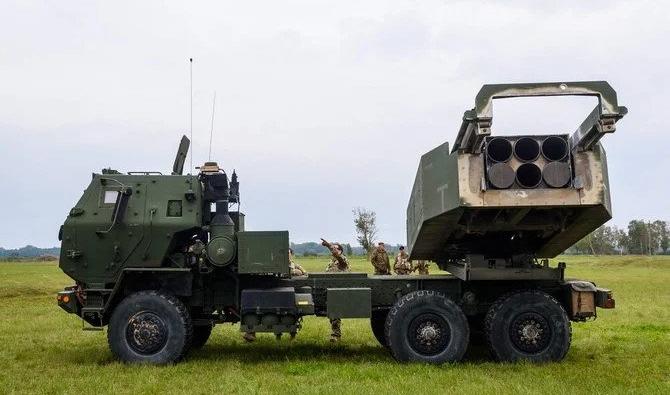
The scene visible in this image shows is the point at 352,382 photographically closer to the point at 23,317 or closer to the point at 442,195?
the point at 442,195

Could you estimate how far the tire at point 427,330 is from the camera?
909 cm

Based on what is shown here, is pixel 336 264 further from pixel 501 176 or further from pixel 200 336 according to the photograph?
pixel 501 176

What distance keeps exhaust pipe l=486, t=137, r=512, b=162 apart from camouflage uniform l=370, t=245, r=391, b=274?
5128 mm

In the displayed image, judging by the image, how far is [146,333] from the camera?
9109 mm

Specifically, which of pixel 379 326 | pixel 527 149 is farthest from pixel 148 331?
pixel 527 149

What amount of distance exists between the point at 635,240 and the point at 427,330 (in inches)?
4254

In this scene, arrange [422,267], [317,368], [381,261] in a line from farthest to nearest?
[422,267]
[381,261]
[317,368]

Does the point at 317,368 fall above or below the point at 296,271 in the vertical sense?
below

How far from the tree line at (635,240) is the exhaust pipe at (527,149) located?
325ft

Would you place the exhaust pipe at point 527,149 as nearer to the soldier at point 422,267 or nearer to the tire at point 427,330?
the tire at point 427,330

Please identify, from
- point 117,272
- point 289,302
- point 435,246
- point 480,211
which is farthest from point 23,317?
point 480,211

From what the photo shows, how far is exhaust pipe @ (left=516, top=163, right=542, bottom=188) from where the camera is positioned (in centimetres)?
838

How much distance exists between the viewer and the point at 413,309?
30.0ft

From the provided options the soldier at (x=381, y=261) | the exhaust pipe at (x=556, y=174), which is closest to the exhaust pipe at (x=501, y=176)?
the exhaust pipe at (x=556, y=174)
